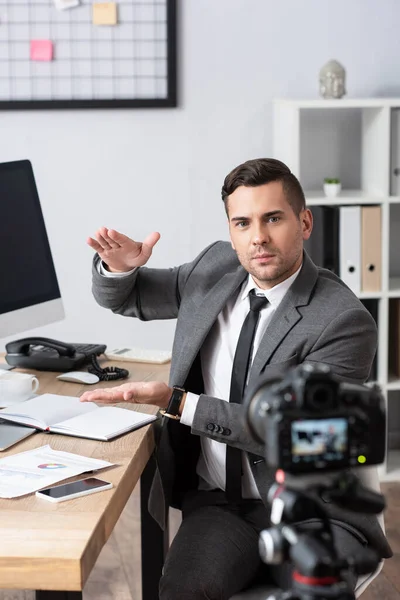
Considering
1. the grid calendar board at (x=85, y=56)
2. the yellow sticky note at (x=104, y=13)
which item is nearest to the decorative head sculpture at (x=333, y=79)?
the grid calendar board at (x=85, y=56)

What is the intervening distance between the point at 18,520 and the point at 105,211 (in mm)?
2349

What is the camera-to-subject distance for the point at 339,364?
1.90m

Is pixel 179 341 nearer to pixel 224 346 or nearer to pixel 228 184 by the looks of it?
pixel 224 346

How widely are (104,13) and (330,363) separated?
6.85ft

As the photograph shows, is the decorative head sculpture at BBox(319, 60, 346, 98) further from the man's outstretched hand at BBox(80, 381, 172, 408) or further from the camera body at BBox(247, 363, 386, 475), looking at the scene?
the camera body at BBox(247, 363, 386, 475)

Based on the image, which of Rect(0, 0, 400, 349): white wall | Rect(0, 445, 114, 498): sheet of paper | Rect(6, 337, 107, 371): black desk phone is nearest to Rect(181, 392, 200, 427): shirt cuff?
Rect(0, 445, 114, 498): sheet of paper

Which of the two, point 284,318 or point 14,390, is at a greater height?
point 284,318

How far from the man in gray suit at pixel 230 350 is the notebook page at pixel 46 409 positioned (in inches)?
4.7

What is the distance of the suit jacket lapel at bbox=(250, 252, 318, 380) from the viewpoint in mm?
1927

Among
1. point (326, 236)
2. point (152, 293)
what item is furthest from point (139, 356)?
point (326, 236)

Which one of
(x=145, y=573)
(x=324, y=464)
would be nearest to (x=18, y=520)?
(x=324, y=464)

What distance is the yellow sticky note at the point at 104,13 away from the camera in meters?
3.45

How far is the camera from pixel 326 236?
3441 mm

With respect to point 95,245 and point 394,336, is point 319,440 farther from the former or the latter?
point 394,336
